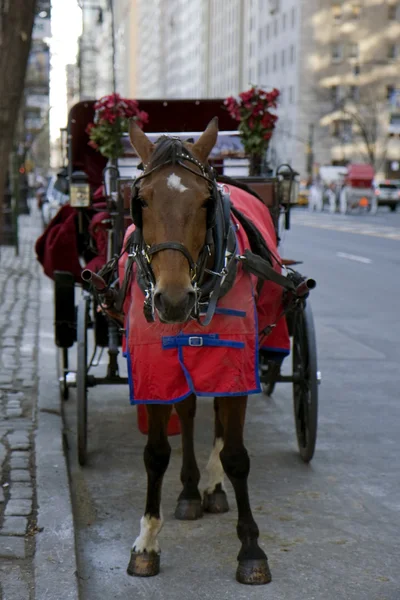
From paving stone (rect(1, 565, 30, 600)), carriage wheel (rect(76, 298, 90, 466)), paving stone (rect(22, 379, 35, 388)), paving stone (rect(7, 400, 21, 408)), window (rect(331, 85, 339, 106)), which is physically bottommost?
paving stone (rect(22, 379, 35, 388))

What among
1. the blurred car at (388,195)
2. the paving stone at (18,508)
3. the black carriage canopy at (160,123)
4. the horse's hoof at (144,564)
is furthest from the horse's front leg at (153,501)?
the blurred car at (388,195)

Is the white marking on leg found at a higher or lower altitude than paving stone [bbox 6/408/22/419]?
higher

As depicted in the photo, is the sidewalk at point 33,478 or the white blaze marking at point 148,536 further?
the white blaze marking at point 148,536

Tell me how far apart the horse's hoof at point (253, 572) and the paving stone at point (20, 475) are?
156 cm

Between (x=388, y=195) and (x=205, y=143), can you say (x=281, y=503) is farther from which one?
(x=388, y=195)

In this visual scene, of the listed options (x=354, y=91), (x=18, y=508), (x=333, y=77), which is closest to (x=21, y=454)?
(x=18, y=508)

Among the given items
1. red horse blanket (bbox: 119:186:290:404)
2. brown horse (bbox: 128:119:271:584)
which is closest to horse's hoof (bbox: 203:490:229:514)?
brown horse (bbox: 128:119:271:584)

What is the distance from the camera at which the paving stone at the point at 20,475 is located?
5.45m

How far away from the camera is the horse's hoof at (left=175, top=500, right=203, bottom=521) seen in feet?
17.0

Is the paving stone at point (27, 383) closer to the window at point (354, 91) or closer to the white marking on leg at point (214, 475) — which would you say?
the white marking on leg at point (214, 475)

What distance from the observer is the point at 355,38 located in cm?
9831

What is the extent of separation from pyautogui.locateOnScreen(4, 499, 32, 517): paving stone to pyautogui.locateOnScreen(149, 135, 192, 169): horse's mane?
76.8 inches

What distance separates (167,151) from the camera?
3996 millimetres

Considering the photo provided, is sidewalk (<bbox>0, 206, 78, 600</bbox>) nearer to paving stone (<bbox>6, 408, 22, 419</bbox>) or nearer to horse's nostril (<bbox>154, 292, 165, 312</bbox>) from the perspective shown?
paving stone (<bbox>6, 408, 22, 419</bbox>)
